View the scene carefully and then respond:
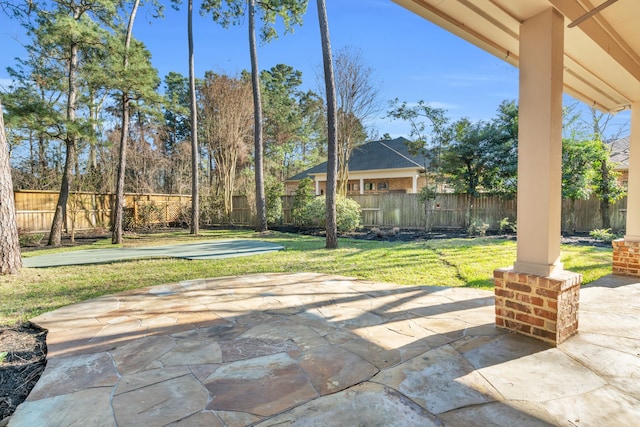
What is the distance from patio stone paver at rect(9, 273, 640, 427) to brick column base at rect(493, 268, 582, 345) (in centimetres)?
11

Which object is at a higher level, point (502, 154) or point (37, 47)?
point (37, 47)

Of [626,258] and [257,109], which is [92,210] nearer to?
[257,109]

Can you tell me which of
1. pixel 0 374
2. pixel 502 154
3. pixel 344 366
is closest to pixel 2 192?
pixel 0 374

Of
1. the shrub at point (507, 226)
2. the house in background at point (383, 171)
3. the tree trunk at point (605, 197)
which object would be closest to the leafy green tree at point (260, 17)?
the house in background at point (383, 171)

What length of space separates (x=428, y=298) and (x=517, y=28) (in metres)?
2.70

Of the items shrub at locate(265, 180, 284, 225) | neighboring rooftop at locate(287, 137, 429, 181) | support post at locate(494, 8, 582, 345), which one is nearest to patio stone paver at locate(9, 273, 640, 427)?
support post at locate(494, 8, 582, 345)

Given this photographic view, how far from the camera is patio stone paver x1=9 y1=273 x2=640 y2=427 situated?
1.58 meters

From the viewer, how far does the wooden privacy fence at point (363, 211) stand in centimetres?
1072

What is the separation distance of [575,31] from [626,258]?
3358 millimetres

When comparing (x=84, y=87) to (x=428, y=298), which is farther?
(x=84, y=87)

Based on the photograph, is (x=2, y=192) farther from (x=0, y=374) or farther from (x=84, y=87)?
(x=84, y=87)

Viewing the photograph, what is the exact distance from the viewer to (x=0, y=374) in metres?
2.08

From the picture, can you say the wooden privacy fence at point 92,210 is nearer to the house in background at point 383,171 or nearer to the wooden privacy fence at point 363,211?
A: the wooden privacy fence at point 363,211

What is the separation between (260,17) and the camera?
12.1 m
